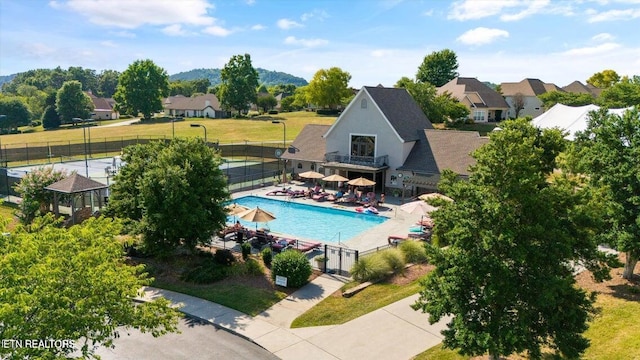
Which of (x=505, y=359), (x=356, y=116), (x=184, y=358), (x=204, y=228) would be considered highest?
(x=356, y=116)

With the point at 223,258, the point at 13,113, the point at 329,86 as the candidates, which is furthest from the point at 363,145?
the point at 13,113

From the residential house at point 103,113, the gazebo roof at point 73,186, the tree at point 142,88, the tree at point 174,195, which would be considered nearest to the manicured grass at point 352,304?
the tree at point 174,195

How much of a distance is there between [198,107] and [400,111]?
83.3m

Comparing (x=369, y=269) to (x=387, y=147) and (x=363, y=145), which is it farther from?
(x=363, y=145)

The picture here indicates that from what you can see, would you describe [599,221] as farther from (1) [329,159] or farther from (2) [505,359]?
(1) [329,159]

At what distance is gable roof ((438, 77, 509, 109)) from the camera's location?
77.2 meters

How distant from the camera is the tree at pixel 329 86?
332 ft

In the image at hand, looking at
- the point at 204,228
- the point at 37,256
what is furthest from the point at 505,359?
the point at 204,228

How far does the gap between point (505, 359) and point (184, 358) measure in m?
10.1

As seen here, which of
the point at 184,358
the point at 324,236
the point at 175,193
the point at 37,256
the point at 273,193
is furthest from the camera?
the point at 273,193

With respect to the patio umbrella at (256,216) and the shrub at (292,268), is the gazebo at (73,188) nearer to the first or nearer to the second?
the patio umbrella at (256,216)

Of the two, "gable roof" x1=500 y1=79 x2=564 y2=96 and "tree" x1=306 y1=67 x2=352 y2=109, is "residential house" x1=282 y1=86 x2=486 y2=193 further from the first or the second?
"tree" x1=306 y1=67 x2=352 y2=109

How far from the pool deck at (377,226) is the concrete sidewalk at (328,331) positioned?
8147 mm

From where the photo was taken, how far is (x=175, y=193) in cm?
2117
